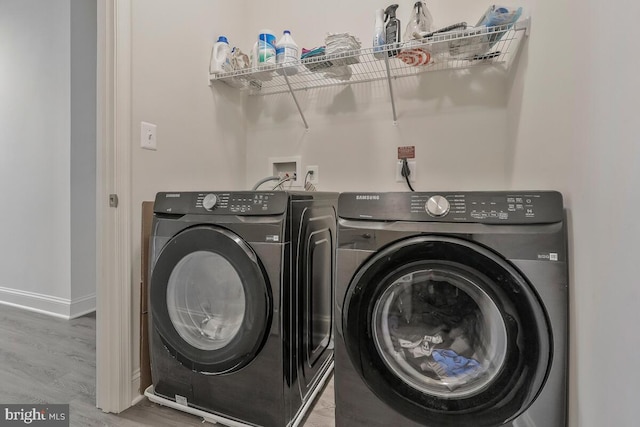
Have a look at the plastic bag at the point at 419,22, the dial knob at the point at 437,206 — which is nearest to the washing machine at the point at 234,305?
the dial knob at the point at 437,206

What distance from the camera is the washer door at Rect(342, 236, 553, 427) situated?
2.43ft

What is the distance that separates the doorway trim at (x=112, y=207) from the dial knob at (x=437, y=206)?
1131 mm

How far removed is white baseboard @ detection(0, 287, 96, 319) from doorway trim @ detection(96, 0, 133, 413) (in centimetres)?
135

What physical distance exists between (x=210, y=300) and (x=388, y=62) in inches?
52.1

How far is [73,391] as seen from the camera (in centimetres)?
131

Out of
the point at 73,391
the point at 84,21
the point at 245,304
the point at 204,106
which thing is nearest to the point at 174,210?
the point at 245,304

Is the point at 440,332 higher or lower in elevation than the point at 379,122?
lower

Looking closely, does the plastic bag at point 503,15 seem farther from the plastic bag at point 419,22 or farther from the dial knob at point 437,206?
the dial knob at point 437,206

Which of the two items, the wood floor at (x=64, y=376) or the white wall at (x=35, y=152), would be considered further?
the white wall at (x=35, y=152)

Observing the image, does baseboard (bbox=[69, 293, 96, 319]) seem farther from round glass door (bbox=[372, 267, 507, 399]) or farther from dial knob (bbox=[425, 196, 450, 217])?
dial knob (bbox=[425, 196, 450, 217])

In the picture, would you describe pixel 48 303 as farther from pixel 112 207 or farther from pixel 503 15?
pixel 503 15

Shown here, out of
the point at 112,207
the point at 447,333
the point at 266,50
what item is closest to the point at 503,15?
the point at 266,50

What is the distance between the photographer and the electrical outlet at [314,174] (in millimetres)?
1795

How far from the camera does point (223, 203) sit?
107 cm
